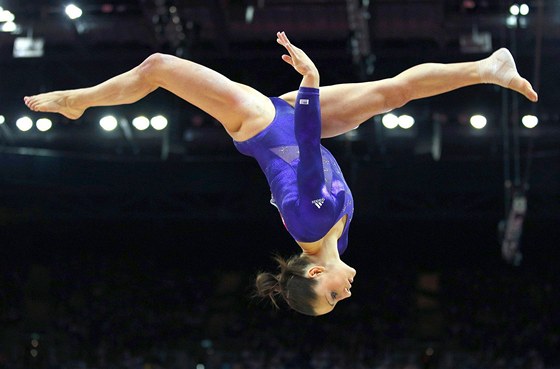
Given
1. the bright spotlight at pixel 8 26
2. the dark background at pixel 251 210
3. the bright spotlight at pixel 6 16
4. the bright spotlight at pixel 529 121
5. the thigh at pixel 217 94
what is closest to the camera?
the thigh at pixel 217 94

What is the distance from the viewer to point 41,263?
12.2 meters

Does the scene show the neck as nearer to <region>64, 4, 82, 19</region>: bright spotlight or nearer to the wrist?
the wrist

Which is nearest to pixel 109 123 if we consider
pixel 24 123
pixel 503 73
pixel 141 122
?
pixel 141 122

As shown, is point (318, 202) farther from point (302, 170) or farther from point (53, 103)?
point (53, 103)

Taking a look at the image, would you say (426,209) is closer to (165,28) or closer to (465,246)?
(465,246)

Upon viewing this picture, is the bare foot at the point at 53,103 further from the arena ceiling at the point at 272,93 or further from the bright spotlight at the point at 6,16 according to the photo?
Answer: the bright spotlight at the point at 6,16

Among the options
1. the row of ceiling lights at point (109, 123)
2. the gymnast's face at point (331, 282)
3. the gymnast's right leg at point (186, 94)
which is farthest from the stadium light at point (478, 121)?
the gymnast's face at point (331, 282)

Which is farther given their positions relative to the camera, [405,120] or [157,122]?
[157,122]

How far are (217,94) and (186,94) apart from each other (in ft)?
0.50

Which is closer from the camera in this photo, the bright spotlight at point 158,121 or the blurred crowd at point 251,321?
the bright spotlight at point 158,121

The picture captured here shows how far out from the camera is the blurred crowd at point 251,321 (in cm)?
1066

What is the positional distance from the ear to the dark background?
487 centimetres

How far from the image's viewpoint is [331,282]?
3693 mm

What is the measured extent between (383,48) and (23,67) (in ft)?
12.2
